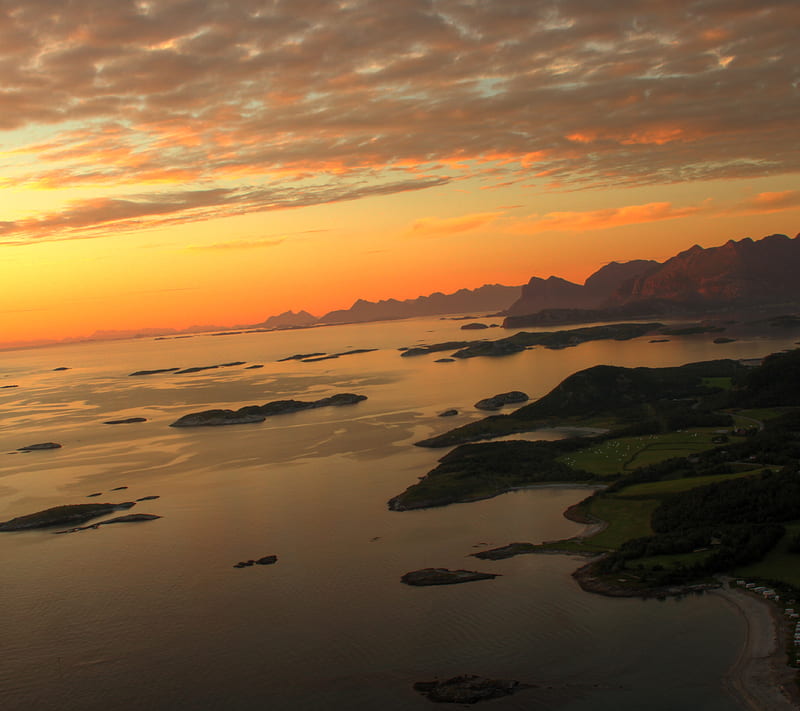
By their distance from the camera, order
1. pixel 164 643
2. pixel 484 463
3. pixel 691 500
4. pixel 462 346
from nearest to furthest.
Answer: pixel 164 643 → pixel 691 500 → pixel 484 463 → pixel 462 346

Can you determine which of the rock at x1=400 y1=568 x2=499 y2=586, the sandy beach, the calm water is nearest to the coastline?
the sandy beach

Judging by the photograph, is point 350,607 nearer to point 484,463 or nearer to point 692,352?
point 484,463

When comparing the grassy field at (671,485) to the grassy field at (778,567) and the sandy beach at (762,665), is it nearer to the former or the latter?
the grassy field at (778,567)

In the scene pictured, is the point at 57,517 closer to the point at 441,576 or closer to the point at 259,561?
the point at 259,561

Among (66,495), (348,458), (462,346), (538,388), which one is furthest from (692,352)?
(66,495)

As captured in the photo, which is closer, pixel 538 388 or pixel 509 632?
pixel 509 632

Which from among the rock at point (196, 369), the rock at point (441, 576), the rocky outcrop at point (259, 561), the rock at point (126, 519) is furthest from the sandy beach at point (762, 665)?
the rock at point (196, 369)
